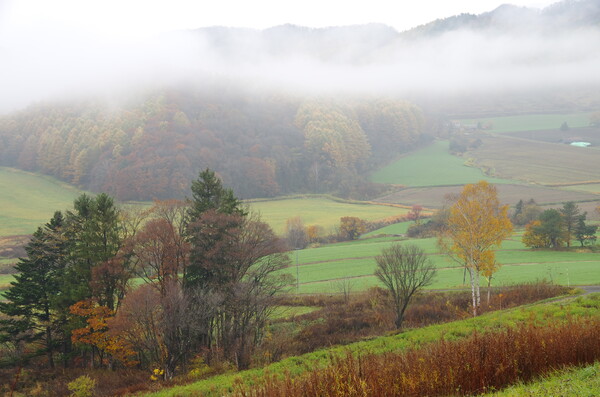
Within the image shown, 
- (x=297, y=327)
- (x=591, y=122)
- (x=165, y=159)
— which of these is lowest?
(x=297, y=327)

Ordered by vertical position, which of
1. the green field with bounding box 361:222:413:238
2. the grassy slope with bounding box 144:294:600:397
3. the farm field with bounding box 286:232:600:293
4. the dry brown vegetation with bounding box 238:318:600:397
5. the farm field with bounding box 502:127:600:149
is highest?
the farm field with bounding box 502:127:600:149

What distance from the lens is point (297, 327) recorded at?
33.6 meters

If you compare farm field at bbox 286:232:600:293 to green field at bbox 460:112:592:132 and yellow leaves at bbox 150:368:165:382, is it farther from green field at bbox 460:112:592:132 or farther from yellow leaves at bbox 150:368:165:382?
green field at bbox 460:112:592:132

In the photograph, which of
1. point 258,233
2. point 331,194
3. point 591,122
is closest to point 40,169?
point 331,194

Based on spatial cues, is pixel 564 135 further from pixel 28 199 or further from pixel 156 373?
pixel 28 199

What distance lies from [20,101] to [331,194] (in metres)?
147

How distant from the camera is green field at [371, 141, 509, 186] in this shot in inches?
4296

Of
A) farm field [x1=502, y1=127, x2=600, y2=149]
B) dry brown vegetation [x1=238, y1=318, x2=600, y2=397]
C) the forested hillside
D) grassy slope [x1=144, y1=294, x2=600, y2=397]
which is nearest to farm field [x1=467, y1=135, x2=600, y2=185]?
farm field [x1=502, y1=127, x2=600, y2=149]

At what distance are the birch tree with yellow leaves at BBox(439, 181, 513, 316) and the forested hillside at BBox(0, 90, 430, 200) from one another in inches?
2993

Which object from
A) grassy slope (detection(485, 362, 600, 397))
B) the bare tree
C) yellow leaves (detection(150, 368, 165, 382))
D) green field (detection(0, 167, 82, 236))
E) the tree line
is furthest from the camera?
green field (detection(0, 167, 82, 236))

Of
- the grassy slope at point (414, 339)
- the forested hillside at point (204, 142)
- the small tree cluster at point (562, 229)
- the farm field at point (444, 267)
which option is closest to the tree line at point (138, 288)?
the grassy slope at point (414, 339)

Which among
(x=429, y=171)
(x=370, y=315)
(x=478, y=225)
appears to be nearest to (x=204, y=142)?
(x=429, y=171)

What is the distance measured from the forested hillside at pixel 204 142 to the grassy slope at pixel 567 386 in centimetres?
10215

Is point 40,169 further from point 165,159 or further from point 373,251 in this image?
point 373,251
